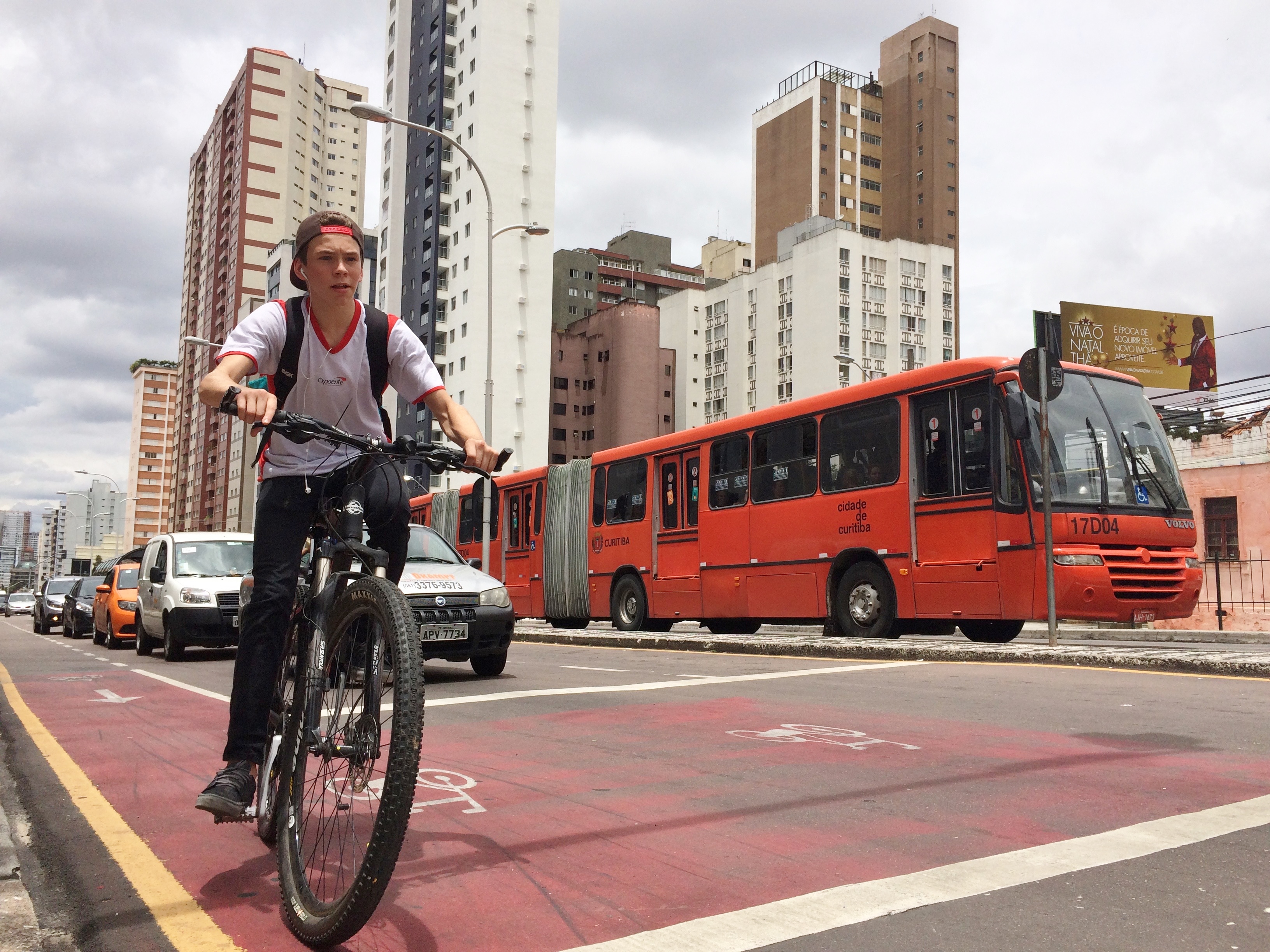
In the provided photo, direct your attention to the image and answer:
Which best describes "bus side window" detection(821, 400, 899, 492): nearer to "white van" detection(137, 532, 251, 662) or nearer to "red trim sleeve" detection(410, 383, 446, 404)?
"white van" detection(137, 532, 251, 662)

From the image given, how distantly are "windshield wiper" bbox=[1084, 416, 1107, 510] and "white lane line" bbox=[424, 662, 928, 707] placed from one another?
315 cm

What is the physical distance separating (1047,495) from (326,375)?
9268 millimetres

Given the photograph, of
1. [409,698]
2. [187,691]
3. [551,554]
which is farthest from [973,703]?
[551,554]

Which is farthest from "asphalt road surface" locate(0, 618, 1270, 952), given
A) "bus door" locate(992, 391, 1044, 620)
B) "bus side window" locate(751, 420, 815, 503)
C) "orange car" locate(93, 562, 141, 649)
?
"orange car" locate(93, 562, 141, 649)

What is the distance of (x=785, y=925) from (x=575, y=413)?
96785 mm

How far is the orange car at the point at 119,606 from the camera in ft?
59.9

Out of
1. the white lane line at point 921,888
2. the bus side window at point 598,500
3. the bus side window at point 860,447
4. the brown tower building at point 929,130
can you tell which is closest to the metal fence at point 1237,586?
the bus side window at point 598,500

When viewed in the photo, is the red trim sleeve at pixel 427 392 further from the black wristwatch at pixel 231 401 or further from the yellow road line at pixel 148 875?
the yellow road line at pixel 148 875

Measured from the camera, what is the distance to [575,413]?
99.3 m

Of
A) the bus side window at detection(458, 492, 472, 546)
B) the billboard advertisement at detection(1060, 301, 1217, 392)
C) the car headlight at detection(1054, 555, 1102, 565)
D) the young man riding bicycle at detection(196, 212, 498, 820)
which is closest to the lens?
the young man riding bicycle at detection(196, 212, 498, 820)

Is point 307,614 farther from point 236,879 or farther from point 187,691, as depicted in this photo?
point 187,691

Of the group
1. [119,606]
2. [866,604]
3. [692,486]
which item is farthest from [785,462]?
[119,606]

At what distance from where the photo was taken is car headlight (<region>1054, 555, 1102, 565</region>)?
11594 mm

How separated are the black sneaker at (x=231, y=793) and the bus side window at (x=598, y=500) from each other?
53.5 feet
